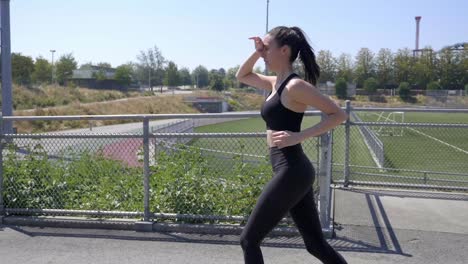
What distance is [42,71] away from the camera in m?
77.0

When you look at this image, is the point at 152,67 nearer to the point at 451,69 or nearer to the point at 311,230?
the point at 451,69

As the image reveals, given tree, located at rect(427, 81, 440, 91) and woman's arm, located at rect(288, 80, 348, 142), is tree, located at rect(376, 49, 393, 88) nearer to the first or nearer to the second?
tree, located at rect(427, 81, 440, 91)

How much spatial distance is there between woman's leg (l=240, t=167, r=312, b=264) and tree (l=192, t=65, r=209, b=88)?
399 feet

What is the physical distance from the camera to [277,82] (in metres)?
3.51

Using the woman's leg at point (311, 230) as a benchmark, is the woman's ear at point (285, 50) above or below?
above

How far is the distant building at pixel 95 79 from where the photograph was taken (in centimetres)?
8438

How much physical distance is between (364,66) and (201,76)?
51.8 metres

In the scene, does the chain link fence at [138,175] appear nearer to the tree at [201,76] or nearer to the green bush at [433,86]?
the green bush at [433,86]

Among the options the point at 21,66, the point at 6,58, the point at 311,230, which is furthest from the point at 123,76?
the point at 311,230

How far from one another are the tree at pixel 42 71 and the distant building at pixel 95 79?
346cm

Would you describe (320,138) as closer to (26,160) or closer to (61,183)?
(61,183)

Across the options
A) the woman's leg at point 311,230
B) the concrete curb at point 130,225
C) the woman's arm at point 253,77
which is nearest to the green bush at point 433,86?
the concrete curb at point 130,225

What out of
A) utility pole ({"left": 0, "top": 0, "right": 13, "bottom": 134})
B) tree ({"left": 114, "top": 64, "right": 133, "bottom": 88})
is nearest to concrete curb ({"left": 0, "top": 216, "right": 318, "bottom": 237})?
utility pole ({"left": 0, "top": 0, "right": 13, "bottom": 134})

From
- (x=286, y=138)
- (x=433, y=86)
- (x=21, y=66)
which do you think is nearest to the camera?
(x=286, y=138)
